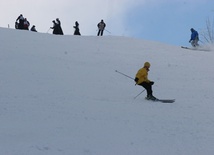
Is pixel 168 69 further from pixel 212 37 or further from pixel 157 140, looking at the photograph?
pixel 212 37

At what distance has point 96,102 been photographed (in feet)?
40.6

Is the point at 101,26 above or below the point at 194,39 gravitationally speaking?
above

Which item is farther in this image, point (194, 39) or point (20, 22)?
point (20, 22)

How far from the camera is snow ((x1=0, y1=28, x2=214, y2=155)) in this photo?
8.71 metres

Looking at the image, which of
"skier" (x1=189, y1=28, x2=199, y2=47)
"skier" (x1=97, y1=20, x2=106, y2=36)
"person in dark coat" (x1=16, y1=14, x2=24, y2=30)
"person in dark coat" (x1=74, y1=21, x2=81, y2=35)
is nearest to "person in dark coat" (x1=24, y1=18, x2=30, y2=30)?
"person in dark coat" (x1=16, y1=14, x2=24, y2=30)

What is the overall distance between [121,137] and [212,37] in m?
48.2

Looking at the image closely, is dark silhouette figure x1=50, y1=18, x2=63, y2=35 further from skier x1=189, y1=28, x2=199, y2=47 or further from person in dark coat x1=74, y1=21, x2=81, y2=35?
skier x1=189, y1=28, x2=199, y2=47

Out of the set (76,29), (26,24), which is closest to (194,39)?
(76,29)

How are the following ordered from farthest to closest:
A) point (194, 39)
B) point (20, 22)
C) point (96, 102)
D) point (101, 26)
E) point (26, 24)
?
point (101, 26) → point (26, 24) → point (20, 22) → point (194, 39) → point (96, 102)

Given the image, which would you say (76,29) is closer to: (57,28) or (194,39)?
(57,28)

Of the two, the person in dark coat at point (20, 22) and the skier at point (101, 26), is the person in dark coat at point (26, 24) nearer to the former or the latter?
the person in dark coat at point (20, 22)

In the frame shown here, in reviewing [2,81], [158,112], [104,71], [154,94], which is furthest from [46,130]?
[104,71]

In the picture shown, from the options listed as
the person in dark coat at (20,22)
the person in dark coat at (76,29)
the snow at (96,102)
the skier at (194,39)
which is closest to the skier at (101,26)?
the person in dark coat at (76,29)

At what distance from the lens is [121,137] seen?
9.24 meters
